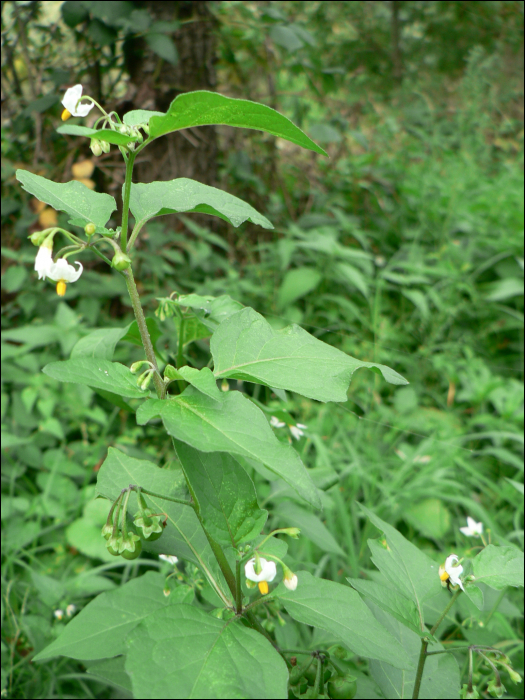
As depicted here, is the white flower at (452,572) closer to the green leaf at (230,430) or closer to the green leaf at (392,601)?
the green leaf at (392,601)

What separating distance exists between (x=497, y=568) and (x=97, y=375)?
23.1 inches

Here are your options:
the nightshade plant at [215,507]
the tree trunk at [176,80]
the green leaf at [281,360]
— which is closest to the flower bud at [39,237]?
the nightshade plant at [215,507]

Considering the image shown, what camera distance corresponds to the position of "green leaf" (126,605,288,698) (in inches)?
18.5

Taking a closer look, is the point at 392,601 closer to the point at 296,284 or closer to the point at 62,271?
the point at 62,271

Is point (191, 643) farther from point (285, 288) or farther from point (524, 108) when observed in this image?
point (524, 108)

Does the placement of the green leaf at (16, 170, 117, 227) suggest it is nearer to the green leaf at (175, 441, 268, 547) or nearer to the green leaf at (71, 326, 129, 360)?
the green leaf at (71, 326, 129, 360)

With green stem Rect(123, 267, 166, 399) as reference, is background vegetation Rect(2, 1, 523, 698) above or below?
below

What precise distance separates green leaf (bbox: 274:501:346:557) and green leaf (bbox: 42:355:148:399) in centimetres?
59

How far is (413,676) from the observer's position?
81cm

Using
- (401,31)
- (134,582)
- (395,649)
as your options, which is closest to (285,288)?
(134,582)

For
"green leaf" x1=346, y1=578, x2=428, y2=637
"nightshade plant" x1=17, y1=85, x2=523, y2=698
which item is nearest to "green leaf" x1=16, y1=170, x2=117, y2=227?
"nightshade plant" x1=17, y1=85, x2=523, y2=698

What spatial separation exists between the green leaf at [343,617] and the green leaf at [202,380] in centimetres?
26

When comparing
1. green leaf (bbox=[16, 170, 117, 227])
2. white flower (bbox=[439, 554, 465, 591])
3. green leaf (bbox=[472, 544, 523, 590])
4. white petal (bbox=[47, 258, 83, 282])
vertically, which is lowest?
white flower (bbox=[439, 554, 465, 591])

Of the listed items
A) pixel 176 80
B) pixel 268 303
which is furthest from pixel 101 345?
pixel 176 80
